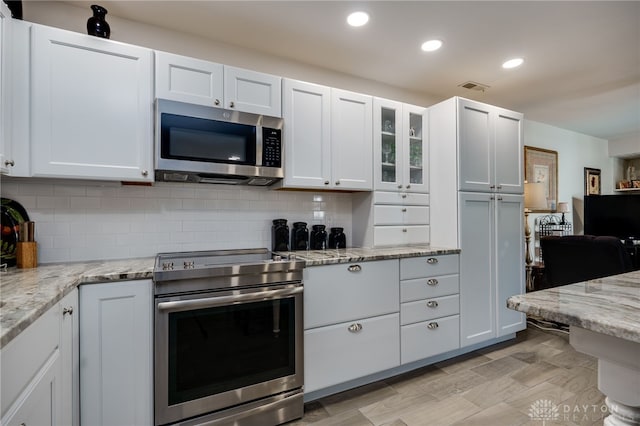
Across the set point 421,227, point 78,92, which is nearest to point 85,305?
point 78,92

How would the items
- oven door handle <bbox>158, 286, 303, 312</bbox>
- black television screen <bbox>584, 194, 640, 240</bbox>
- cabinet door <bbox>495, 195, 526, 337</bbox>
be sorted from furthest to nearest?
black television screen <bbox>584, 194, 640, 240</bbox> < cabinet door <bbox>495, 195, 526, 337</bbox> < oven door handle <bbox>158, 286, 303, 312</bbox>

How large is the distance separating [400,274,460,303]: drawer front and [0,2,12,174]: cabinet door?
2.43 meters

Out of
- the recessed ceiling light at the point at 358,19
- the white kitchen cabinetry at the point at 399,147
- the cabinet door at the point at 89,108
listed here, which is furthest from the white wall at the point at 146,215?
the recessed ceiling light at the point at 358,19

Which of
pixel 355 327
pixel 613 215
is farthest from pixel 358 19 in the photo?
pixel 613 215

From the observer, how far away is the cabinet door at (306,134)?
2.35m

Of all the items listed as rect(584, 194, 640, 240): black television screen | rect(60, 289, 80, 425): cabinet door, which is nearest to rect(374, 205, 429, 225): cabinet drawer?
rect(60, 289, 80, 425): cabinet door

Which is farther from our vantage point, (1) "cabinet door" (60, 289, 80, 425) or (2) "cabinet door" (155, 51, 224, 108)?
(2) "cabinet door" (155, 51, 224, 108)

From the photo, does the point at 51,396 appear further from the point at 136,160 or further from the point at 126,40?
the point at 126,40

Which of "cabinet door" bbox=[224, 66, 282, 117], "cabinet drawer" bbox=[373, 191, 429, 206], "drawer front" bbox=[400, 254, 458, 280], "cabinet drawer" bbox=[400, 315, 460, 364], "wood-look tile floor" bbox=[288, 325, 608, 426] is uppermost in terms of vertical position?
"cabinet door" bbox=[224, 66, 282, 117]

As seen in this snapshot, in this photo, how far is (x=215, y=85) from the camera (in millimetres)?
2109

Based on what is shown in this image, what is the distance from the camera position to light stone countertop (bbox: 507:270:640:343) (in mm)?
732

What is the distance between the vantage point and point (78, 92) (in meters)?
1.77

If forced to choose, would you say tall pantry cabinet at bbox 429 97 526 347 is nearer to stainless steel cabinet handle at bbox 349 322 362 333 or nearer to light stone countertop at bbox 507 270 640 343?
stainless steel cabinet handle at bbox 349 322 362 333

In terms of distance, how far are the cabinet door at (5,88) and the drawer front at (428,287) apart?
2.43 meters
